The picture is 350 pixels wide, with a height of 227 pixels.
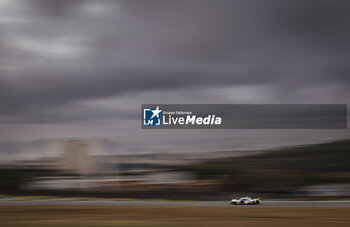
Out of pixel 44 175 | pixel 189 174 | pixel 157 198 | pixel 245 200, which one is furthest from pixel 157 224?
pixel 44 175

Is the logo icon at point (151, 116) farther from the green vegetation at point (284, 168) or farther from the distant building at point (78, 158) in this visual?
the distant building at point (78, 158)

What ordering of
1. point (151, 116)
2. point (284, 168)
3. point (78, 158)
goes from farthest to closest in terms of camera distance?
point (78, 158), point (284, 168), point (151, 116)

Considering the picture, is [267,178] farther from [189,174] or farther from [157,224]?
[157,224]

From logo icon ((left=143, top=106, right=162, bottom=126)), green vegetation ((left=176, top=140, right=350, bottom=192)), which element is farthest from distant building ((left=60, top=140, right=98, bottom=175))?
logo icon ((left=143, top=106, right=162, bottom=126))

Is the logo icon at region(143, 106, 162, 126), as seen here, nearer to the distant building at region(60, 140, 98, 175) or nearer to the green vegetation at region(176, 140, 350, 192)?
the green vegetation at region(176, 140, 350, 192)

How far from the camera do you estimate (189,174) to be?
29703 millimetres

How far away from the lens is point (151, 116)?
A: 21422 mm

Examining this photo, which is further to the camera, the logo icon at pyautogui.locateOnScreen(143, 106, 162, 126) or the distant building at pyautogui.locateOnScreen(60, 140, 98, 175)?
the distant building at pyautogui.locateOnScreen(60, 140, 98, 175)

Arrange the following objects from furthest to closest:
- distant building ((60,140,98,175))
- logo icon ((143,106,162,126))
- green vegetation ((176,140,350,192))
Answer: distant building ((60,140,98,175)) < green vegetation ((176,140,350,192)) < logo icon ((143,106,162,126))

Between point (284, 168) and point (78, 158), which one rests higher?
point (78, 158)

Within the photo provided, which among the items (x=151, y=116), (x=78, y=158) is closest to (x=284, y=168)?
(x=151, y=116)

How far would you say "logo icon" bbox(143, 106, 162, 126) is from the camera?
69.2 feet

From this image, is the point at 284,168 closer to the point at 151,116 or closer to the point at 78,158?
the point at 151,116

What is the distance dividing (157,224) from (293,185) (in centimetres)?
2065
